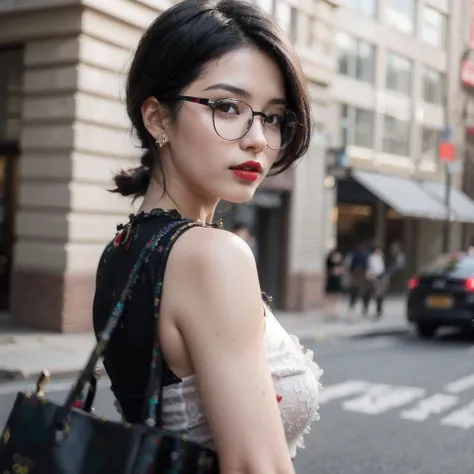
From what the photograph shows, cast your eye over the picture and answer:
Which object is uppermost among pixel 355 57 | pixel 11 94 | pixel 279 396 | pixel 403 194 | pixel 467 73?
pixel 467 73

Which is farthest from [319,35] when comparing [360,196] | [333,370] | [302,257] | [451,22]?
[451,22]

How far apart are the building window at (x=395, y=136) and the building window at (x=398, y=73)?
1110mm

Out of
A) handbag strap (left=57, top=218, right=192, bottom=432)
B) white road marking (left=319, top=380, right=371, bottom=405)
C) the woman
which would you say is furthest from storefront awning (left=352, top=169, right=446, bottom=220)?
handbag strap (left=57, top=218, right=192, bottom=432)

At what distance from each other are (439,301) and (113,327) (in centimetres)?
1304

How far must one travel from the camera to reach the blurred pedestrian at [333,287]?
16.0 m

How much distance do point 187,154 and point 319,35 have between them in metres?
16.9

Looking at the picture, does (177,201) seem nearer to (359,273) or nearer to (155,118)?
(155,118)

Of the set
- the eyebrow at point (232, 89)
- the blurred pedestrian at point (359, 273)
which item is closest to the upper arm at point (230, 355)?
the eyebrow at point (232, 89)

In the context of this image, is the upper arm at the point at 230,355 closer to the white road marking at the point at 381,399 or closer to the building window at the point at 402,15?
the white road marking at the point at 381,399

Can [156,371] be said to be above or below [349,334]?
above

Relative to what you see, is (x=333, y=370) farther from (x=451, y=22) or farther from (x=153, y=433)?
(x=451, y=22)

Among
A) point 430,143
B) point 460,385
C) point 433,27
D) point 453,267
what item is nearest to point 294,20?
point 453,267

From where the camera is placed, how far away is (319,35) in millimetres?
17641

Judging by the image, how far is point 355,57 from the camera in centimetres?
2288
